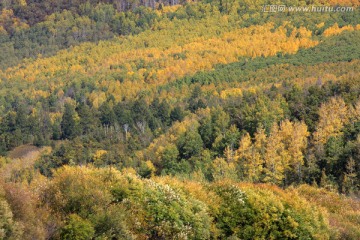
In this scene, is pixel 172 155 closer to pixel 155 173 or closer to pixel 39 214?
pixel 155 173

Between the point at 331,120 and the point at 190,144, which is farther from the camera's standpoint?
the point at 190,144

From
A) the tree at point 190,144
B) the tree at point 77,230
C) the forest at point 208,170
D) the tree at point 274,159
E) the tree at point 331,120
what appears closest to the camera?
the tree at point 77,230

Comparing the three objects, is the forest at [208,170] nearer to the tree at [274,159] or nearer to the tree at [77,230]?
the tree at [77,230]

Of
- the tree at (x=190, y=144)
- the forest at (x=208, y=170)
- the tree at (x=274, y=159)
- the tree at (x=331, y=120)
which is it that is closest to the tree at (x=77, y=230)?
the forest at (x=208, y=170)

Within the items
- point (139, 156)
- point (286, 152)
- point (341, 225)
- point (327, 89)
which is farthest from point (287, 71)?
point (341, 225)

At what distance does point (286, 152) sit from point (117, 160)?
41.5 m

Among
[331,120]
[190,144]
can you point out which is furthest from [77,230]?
[190,144]

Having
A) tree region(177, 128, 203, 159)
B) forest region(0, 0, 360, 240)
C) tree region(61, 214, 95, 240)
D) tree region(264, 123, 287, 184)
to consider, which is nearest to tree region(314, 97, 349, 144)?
forest region(0, 0, 360, 240)

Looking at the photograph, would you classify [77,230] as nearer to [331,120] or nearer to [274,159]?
[274,159]

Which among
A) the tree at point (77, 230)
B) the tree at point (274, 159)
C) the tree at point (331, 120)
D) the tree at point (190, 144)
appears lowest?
the tree at point (190, 144)

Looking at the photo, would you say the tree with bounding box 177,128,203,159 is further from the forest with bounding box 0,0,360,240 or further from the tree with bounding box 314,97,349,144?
the tree with bounding box 314,97,349,144

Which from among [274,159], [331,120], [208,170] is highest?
[331,120]

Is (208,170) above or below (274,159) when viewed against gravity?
below

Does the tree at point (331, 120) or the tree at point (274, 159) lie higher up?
the tree at point (331, 120)
